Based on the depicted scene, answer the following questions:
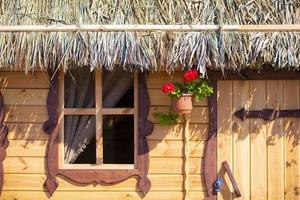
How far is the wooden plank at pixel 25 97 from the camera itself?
6188mm

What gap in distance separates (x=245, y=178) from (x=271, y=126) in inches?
24.4

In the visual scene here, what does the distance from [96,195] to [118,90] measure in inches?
45.1

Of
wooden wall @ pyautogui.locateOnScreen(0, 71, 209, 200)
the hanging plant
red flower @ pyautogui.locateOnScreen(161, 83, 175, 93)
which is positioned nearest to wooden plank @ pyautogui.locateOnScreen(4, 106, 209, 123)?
wooden wall @ pyautogui.locateOnScreen(0, 71, 209, 200)

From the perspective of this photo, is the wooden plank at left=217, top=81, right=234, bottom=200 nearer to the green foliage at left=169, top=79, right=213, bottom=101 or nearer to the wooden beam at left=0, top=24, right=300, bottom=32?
the green foliage at left=169, top=79, right=213, bottom=101

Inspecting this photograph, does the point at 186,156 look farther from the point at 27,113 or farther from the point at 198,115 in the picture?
the point at 27,113

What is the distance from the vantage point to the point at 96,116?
614 centimetres

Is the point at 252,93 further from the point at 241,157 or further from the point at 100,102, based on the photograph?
the point at 100,102

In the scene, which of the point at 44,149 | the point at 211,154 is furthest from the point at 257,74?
the point at 44,149

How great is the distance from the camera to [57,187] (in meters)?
6.16

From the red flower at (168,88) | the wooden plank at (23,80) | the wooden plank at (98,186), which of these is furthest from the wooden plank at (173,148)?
the wooden plank at (23,80)

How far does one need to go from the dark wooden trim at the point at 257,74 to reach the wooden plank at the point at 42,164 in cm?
91

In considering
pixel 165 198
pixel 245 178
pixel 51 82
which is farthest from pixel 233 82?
pixel 51 82

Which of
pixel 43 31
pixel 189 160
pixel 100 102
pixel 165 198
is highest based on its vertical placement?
pixel 43 31

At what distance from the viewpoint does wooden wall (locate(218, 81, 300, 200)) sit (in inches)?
241
